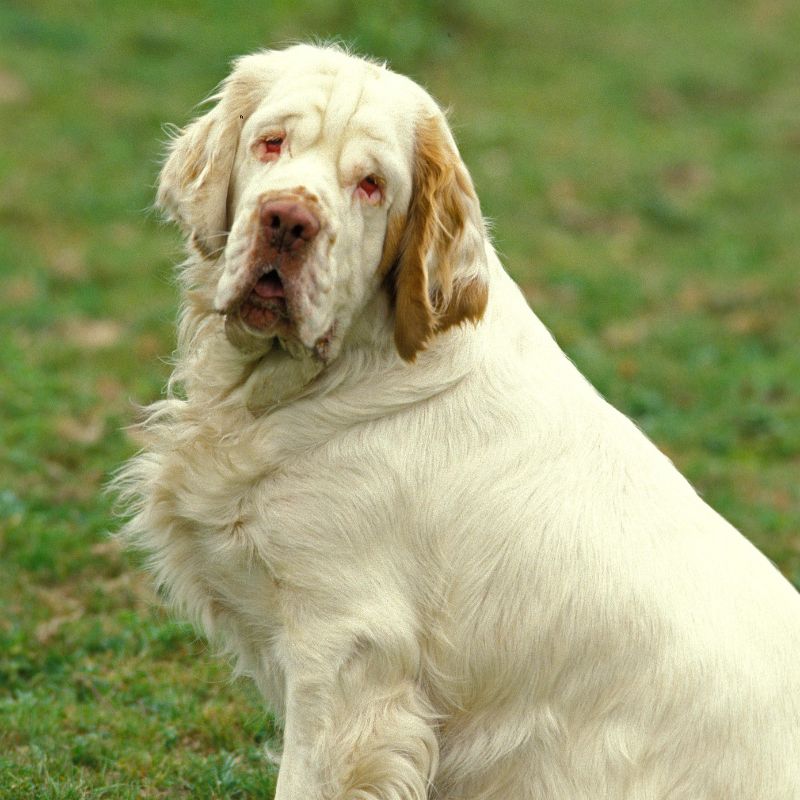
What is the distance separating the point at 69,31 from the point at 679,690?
10.6 m

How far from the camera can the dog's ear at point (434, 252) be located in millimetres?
3502

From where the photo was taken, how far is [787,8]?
1659 centimetres

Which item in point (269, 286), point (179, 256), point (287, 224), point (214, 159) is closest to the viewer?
point (287, 224)

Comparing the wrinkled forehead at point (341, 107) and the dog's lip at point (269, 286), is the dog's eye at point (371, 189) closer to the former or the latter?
the wrinkled forehead at point (341, 107)

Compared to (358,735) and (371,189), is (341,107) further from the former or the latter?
(358,735)

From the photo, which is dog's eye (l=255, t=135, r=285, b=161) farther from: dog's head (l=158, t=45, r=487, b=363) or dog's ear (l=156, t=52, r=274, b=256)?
dog's ear (l=156, t=52, r=274, b=256)

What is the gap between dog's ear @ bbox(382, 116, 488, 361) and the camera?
3.50 metres

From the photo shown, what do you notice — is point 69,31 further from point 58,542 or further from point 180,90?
point 58,542

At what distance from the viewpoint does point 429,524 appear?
3.51 metres

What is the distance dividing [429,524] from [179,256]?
191 inches

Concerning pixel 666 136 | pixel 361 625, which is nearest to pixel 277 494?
pixel 361 625

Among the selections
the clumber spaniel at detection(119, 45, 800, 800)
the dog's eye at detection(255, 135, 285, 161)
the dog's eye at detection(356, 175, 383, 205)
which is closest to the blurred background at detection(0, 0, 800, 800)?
the clumber spaniel at detection(119, 45, 800, 800)

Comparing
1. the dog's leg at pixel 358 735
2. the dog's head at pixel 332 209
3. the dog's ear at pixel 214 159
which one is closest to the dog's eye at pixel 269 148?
the dog's head at pixel 332 209

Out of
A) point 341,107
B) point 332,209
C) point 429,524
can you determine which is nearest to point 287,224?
point 332,209
